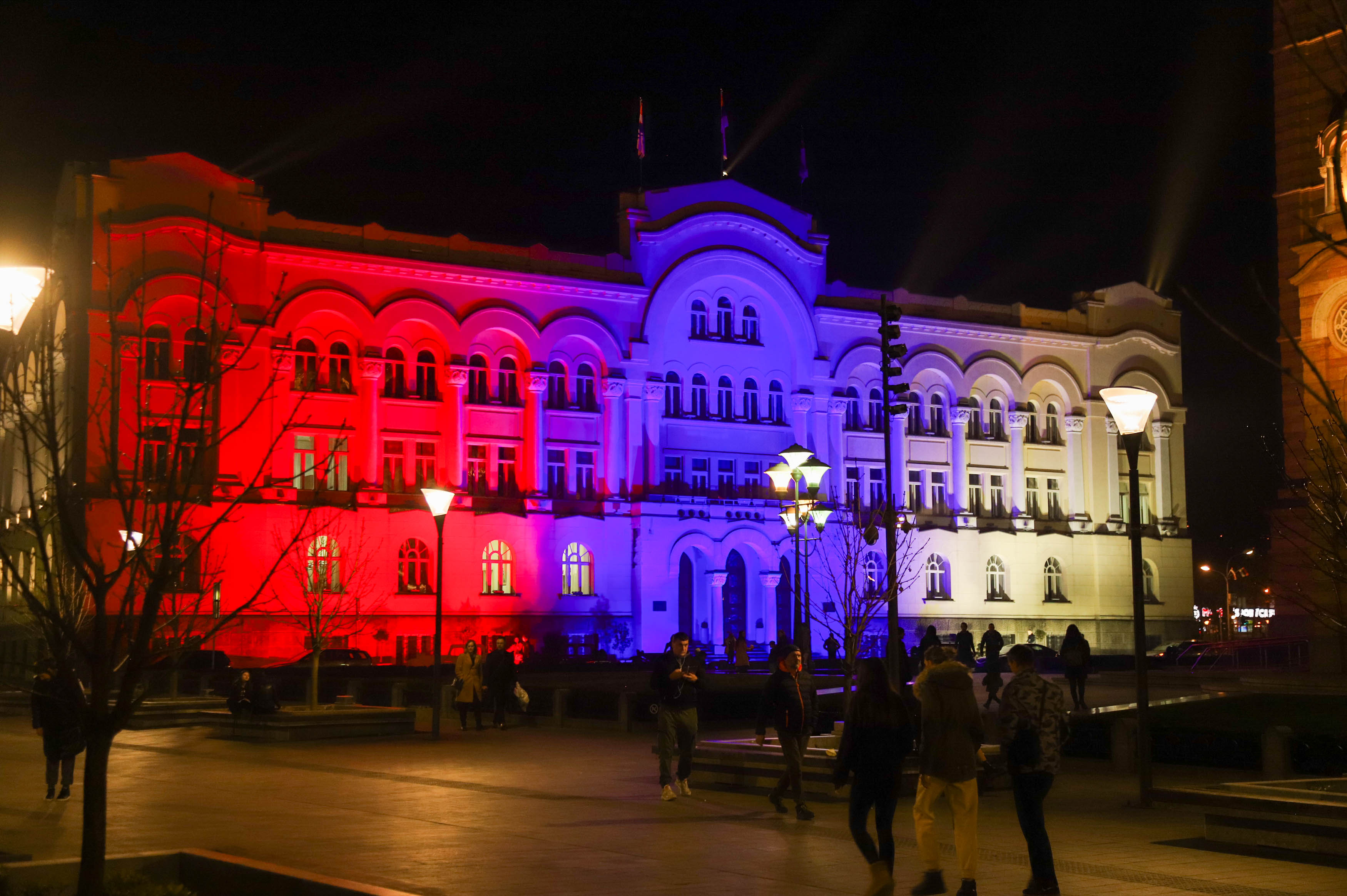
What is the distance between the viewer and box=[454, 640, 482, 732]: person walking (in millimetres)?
27391

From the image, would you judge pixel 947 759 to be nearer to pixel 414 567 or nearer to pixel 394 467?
pixel 414 567

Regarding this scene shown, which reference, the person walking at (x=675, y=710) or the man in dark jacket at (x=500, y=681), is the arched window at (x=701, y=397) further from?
the person walking at (x=675, y=710)

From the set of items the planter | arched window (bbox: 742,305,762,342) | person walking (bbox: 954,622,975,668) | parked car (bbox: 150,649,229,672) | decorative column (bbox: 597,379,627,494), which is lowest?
the planter

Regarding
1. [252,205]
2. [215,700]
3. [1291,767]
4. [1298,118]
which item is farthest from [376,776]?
[252,205]

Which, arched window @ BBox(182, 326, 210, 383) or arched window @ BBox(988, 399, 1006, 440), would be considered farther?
arched window @ BBox(988, 399, 1006, 440)

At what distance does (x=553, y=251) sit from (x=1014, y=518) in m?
25.2

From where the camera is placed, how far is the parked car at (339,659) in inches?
1730

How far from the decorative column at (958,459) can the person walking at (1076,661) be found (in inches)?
1334

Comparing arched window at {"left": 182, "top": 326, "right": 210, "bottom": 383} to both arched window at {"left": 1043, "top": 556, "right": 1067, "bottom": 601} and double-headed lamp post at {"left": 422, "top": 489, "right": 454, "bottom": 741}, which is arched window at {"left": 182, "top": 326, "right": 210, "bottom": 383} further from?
arched window at {"left": 1043, "top": 556, "right": 1067, "bottom": 601}

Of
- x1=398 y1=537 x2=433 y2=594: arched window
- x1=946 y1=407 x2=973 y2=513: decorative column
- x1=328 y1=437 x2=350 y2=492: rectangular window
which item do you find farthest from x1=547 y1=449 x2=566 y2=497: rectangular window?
x1=946 y1=407 x2=973 y2=513: decorative column

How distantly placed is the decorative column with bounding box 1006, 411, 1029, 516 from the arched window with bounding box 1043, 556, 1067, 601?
280cm

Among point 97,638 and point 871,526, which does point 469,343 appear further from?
point 97,638

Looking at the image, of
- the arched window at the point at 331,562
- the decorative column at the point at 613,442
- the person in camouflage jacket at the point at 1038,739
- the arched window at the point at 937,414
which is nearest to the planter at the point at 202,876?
the person in camouflage jacket at the point at 1038,739

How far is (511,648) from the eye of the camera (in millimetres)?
50531
